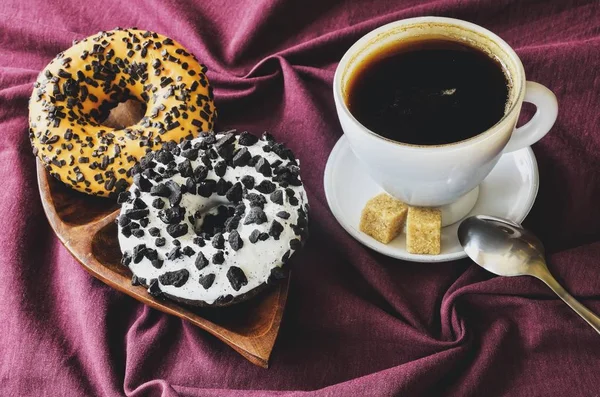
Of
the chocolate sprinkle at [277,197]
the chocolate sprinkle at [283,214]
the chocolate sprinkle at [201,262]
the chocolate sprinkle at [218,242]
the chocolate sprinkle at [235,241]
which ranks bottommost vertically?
the chocolate sprinkle at [201,262]

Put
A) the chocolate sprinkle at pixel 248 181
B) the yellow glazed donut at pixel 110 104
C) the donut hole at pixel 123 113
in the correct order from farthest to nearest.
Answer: the donut hole at pixel 123 113 < the yellow glazed donut at pixel 110 104 < the chocolate sprinkle at pixel 248 181

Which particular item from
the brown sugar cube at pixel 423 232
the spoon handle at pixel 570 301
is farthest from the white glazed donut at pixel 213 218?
the spoon handle at pixel 570 301

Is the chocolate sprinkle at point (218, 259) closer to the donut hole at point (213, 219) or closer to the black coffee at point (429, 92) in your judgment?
the donut hole at point (213, 219)

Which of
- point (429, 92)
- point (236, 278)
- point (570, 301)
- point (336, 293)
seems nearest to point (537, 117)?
point (429, 92)

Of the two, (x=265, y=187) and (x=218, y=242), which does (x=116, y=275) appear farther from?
(x=265, y=187)

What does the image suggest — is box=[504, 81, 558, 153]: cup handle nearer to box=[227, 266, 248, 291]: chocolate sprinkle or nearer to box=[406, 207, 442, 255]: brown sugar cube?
box=[406, 207, 442, 255]: brown sugar cube

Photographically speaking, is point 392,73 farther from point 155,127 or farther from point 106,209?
point 106,209
